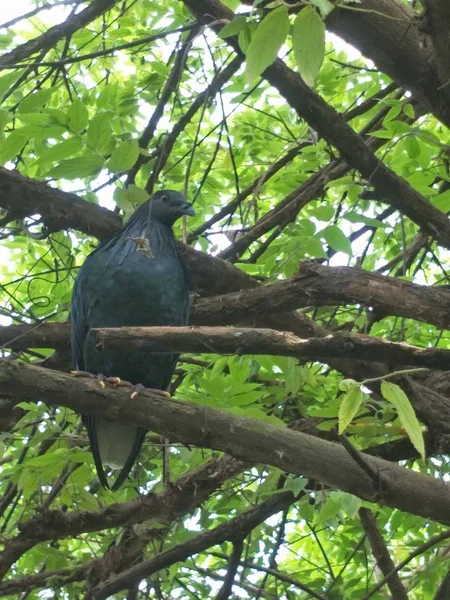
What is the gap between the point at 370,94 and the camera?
4527 millimetres

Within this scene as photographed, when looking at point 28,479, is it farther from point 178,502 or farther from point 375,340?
point 375,340

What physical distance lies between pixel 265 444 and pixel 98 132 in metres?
1.24

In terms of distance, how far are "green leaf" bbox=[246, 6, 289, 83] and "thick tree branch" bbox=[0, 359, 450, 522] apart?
3.82 ft

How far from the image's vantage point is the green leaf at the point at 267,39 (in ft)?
5.13

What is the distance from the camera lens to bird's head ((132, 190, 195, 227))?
408cm

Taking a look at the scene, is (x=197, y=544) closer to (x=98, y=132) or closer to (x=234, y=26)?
(x=98, y=132)

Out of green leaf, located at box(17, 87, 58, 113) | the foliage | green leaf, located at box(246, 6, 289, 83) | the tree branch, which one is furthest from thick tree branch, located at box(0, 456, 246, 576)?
green leaf, located at box(246, 6, 289, 83)

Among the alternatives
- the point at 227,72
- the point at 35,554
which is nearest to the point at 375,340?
the point at 227,72

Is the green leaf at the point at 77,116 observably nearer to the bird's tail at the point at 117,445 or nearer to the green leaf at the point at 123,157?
the green leaf at the point at 123,157

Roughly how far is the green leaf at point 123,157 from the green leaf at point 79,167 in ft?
0.16

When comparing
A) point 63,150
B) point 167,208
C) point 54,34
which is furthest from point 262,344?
point 54,34

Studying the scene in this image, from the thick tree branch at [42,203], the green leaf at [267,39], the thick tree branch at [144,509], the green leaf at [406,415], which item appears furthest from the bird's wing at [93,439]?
the green leaf at [267,39]

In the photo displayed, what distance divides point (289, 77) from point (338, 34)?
0.79 ft

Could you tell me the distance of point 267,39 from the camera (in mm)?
1580
